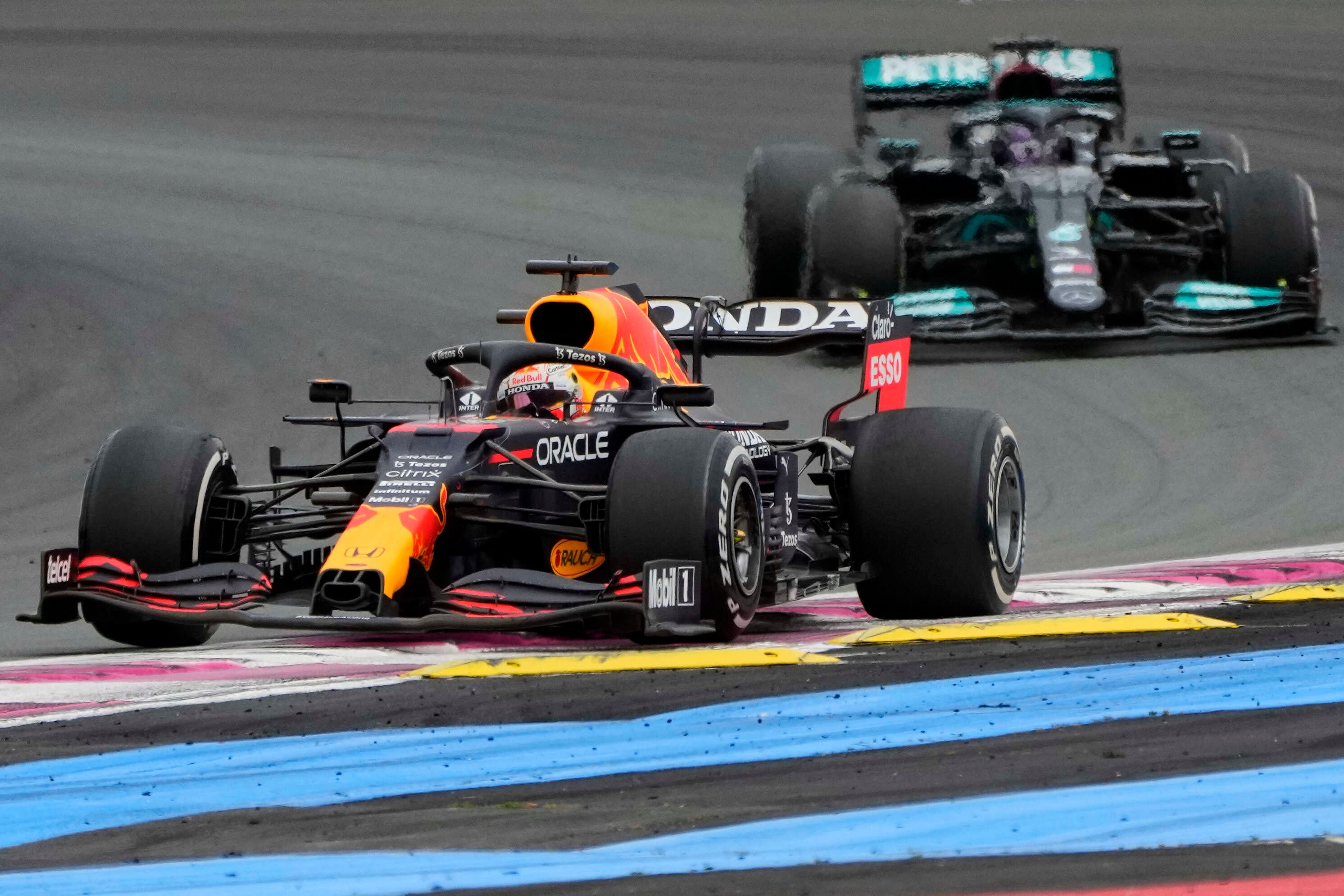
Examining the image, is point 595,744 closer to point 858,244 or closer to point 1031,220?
point 858,244

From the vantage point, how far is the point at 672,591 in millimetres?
8469

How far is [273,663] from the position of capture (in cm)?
821

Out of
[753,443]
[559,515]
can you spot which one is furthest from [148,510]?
[753,443]

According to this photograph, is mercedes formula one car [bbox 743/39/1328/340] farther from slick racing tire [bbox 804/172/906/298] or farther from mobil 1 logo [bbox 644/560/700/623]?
mobil 1 logo [bbox 644/560/700/623]

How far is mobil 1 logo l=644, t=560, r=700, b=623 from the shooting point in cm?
839

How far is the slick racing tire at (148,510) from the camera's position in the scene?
30.6 ft

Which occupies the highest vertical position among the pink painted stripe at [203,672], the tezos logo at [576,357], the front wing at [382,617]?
the tezos logo at [576,357]

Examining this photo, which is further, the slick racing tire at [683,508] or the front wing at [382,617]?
the slick racing tire at [683,508]

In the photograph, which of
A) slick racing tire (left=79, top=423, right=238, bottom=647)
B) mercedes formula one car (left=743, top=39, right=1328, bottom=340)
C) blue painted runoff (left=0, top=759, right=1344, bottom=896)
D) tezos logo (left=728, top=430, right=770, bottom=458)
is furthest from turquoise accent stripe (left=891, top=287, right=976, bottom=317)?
blue painted runoff (left=0, top=759, right=1344, bottom=896)

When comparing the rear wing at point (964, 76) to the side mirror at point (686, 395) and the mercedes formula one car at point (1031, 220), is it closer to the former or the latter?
the mercedes formula one car at point (1031, 220)

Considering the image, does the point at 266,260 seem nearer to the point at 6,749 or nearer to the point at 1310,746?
the point at 6,749

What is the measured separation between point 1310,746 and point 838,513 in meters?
4.89

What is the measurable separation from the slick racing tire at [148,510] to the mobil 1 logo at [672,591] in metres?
2.21

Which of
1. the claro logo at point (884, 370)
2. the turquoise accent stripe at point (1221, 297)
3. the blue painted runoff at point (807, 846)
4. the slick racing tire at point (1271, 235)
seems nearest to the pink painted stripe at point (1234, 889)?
the blue painted runoff at point (807, 846)
